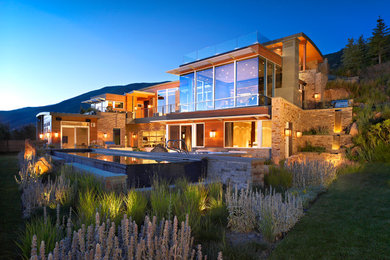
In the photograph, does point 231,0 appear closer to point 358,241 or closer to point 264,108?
point 264,108

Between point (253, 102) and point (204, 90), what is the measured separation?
13.9ft

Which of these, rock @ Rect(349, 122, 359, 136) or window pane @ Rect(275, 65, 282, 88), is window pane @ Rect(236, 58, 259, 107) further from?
rock @ Rect(349, 122, 359, 136)

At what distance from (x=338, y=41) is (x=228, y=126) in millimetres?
82458

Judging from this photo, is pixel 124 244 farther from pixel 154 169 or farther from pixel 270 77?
pixel 270 77

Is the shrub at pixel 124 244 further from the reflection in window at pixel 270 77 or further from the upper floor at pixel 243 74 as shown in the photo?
the reflection in window at pixel 270 77

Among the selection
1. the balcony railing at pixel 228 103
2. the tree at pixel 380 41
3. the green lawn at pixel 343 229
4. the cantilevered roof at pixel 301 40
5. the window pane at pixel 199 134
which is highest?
the tree at pixel 380 41

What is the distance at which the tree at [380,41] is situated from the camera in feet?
88.3

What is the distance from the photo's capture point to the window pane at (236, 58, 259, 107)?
14.2m

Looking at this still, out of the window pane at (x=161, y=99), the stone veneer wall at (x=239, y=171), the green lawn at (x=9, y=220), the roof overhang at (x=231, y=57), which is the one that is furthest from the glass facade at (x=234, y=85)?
the green lawn at (x=9, y=220)

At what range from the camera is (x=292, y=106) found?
46.8 ft

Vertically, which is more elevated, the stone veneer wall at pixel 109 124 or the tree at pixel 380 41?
the tree at pixel 380 41

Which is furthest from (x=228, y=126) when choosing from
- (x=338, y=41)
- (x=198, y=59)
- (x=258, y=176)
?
(x=338, y=41)

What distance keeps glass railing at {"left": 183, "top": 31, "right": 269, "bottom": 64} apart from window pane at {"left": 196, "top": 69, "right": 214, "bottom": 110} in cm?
121

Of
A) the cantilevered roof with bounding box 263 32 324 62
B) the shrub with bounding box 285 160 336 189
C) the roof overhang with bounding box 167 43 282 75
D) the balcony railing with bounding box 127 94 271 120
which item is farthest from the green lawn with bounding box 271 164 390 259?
the cantilevered roof with bounding box 263 32 324 62
